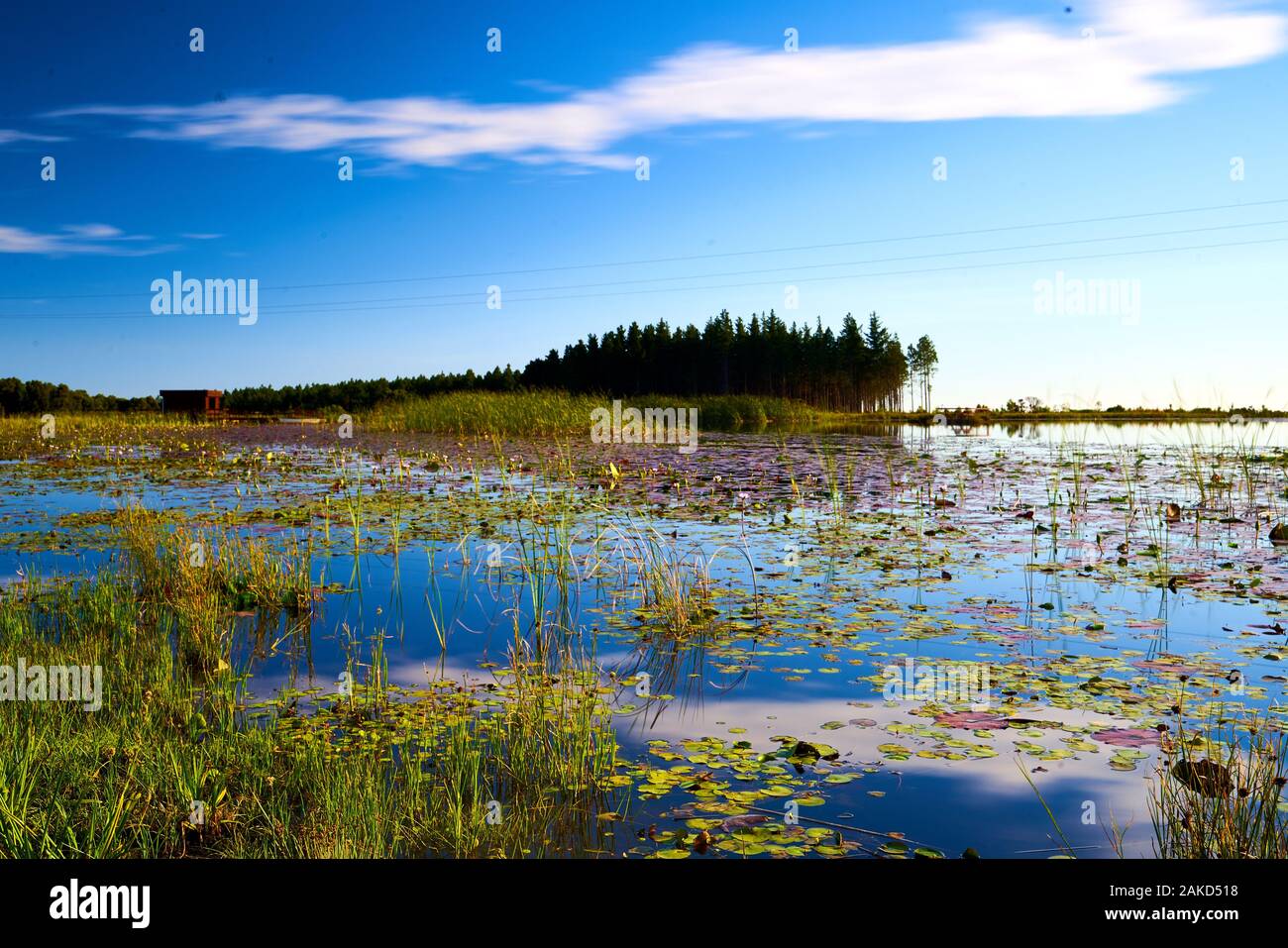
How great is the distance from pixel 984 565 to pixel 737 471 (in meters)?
9.66

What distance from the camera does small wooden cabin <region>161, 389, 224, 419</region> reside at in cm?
6188

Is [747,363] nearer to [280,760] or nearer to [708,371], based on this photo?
[708,371]

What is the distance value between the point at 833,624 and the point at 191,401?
6543cm

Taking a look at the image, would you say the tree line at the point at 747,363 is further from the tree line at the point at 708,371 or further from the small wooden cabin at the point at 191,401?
the small wooden cabin at the point at 191,401

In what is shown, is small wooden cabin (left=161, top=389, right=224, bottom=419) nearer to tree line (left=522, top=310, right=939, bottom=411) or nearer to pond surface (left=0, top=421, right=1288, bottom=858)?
tree line (left=522, top=310, right=939, bottom=411)

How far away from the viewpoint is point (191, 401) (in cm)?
6256

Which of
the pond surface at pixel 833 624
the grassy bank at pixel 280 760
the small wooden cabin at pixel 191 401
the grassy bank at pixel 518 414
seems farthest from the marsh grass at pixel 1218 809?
the small wooden cabin at pixel 191 401

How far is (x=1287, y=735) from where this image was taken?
Result: 174 inches

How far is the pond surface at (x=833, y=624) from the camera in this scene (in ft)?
12.9

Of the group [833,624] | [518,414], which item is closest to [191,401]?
[518,414]

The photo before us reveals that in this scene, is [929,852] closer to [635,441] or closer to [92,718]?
[92,718]

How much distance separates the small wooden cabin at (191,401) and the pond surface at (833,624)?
165 ft
